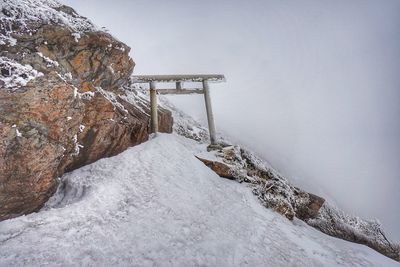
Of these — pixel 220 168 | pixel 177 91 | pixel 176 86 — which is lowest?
pixel 220 168

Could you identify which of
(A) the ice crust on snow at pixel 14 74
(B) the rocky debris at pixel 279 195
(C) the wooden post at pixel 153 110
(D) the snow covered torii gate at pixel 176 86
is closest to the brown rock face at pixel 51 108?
(A) the ice crust on snow at pixel 14 74

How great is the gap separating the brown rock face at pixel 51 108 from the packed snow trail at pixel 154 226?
518mm

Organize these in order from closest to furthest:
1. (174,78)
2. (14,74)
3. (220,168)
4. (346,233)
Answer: (14,74) → (220,168) → (346,233) → (174,78)

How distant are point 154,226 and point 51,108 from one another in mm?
3809

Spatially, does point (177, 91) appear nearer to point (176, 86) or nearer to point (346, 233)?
point (176, 86)

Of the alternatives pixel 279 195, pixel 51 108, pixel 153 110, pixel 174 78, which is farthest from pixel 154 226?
pixel 174 78

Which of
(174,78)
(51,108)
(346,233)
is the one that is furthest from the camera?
(174,78)

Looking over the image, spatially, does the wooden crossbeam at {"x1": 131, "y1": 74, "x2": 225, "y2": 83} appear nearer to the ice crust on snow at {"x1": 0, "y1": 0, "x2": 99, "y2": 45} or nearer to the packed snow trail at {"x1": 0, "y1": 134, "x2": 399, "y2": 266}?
the ice crust on snow at {"x1": 0, "y1": 0, "x2": 99, "y2": 45}

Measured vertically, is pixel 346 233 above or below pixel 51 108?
below

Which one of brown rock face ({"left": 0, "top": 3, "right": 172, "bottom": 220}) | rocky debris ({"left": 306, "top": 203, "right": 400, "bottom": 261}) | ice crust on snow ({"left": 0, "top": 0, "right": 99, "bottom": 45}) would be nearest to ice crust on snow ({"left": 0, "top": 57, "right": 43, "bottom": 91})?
brown rock face ({"left": 0, "top": 3, "right": 172, "bottom": 220})

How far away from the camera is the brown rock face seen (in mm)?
6180

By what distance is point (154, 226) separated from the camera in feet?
21.7

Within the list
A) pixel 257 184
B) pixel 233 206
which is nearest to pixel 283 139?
pixel 257 184

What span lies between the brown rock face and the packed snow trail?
1.70ft
